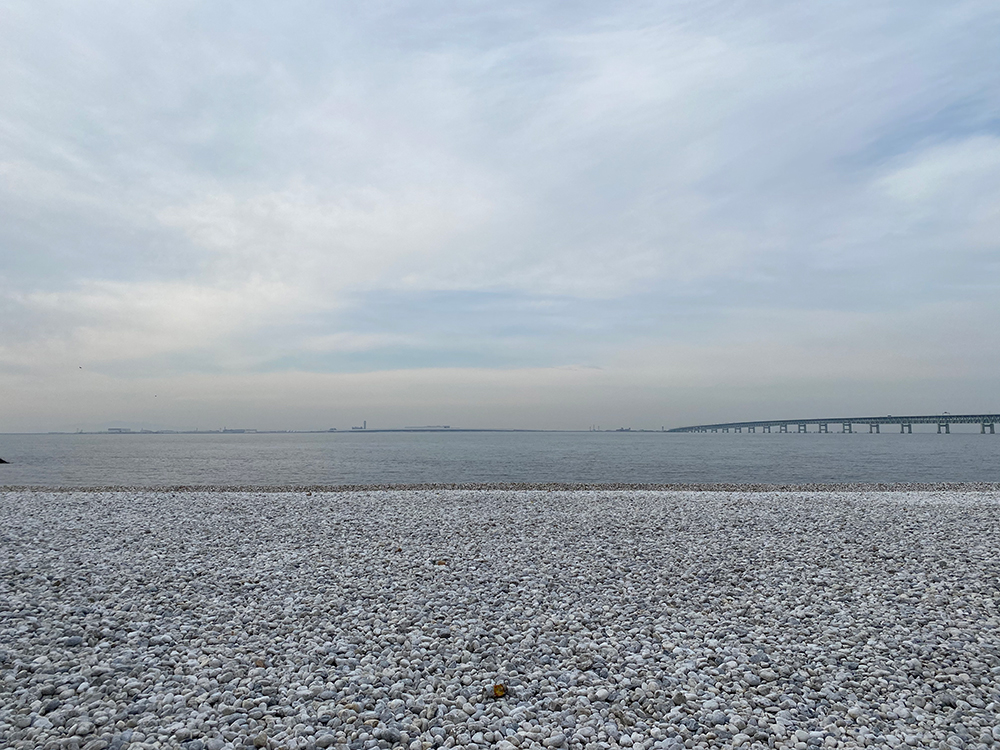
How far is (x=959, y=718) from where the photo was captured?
4707 millimetres

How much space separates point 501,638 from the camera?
20.5 ft

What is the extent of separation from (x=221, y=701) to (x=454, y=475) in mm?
34565

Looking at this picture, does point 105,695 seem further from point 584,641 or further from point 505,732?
point 584,641

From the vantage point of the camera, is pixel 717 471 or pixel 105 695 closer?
pixel 105 695

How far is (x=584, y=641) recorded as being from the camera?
618 cm

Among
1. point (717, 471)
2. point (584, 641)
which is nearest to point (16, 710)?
point (584, 641)

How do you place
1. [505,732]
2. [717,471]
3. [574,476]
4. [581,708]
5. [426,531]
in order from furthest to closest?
[717,471]
[574,476]
[426,531]
[581,708]
[505,732]

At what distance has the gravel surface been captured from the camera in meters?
4.58

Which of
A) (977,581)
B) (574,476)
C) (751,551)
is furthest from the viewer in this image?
(574,476)

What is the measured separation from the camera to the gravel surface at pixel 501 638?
4582mm

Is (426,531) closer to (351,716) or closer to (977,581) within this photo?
(351,716)

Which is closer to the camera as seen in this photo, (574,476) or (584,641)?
(584,641)

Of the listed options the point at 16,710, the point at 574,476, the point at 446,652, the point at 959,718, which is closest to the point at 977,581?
the point at 959,718

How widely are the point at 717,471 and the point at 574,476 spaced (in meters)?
11.4
